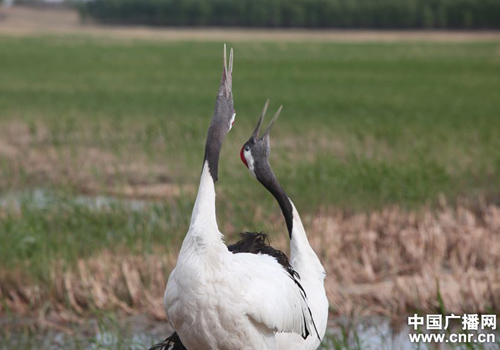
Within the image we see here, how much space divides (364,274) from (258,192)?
3103 mm

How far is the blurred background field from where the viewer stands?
7.79 meters

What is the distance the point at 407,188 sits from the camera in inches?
412

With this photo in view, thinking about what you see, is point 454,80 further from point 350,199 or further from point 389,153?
point 350,199

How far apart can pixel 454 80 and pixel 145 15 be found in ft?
209

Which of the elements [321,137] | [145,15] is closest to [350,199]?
[321,137]

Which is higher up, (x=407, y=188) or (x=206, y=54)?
(x=407, y=188)

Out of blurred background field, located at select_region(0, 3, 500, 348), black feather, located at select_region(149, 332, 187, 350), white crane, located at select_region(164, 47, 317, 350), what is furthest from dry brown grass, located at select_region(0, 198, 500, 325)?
white crane, located at select_region(164, 47, 317, 350)

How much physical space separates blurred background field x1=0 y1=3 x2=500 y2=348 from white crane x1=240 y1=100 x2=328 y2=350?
33.3 inches

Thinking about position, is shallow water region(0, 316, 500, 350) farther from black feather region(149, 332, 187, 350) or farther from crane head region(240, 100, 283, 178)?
crane head region(240, 100, 283, 178)

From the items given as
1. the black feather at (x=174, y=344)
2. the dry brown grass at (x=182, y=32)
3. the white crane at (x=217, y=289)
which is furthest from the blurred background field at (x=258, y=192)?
the dry brown grass at (x=182, y=32)

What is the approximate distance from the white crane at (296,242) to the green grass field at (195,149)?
3336mm

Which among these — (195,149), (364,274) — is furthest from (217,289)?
(195,149)

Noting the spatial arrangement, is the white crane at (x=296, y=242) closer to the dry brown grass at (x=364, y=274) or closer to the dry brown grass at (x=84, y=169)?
the dry brown grass at (x=364, y=274)

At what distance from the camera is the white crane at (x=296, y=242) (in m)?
5.08
